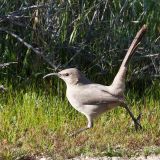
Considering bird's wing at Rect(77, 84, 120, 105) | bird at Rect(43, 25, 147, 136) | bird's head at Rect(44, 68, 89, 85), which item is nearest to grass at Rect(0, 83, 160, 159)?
bird at Rect(43, 25, 147, 136)

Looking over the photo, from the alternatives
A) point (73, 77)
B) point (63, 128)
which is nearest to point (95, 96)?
point (73, 77)

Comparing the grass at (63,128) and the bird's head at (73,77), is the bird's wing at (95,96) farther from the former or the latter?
the grass at (63,128)

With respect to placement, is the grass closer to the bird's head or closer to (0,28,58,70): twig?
(0,28,58,70): twig

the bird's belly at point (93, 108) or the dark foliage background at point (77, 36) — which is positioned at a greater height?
the dark foliage background at point (77, 36)

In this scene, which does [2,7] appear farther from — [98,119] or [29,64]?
[98,119]

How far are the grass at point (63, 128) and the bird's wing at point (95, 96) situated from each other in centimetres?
36

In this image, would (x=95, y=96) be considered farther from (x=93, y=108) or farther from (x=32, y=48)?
(x=32, y=48)

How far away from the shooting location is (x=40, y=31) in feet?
27.7

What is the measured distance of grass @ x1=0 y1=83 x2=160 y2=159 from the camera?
651 centimetres

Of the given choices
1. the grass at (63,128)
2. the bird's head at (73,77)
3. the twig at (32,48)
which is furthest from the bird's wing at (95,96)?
the twig at (32,48)

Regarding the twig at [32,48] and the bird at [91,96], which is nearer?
the bird at [91,96]

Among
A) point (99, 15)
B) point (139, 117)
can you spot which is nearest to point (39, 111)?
point (139, 117)

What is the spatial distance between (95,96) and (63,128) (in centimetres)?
58

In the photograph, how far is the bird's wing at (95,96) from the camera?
6836 millimetres
